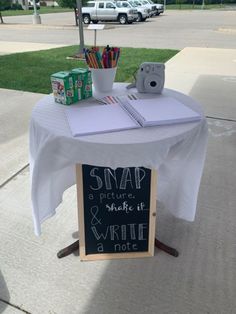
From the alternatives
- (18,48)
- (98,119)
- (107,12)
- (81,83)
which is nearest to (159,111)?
(98,119)

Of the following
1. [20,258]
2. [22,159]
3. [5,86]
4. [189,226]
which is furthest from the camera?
[5,86]

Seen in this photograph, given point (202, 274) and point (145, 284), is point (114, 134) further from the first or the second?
point (202, 274)

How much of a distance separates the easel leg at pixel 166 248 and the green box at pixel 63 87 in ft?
3.52

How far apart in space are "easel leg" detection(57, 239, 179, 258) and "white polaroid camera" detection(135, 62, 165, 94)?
0.99 meters

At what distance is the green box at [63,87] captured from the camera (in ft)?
5.46

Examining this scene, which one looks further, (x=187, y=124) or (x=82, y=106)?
(x=82, y=106)

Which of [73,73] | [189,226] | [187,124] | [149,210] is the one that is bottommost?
[189,226]

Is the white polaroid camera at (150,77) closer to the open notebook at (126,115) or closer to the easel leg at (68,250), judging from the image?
the open notebook at (126,115)

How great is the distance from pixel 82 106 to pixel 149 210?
71cm

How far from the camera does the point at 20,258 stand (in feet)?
6.63

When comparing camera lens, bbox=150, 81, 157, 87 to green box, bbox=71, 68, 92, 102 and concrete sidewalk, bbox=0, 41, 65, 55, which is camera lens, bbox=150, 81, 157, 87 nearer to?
green box, bbox=71, 68, 92, 102

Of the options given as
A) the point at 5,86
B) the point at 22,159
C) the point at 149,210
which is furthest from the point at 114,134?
the point at 5,86

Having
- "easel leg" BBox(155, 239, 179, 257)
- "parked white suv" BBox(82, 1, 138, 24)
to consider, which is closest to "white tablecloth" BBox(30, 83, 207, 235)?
"easel leg" BBox(155, 239, 179, 257)

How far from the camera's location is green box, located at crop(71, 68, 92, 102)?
1.72m
